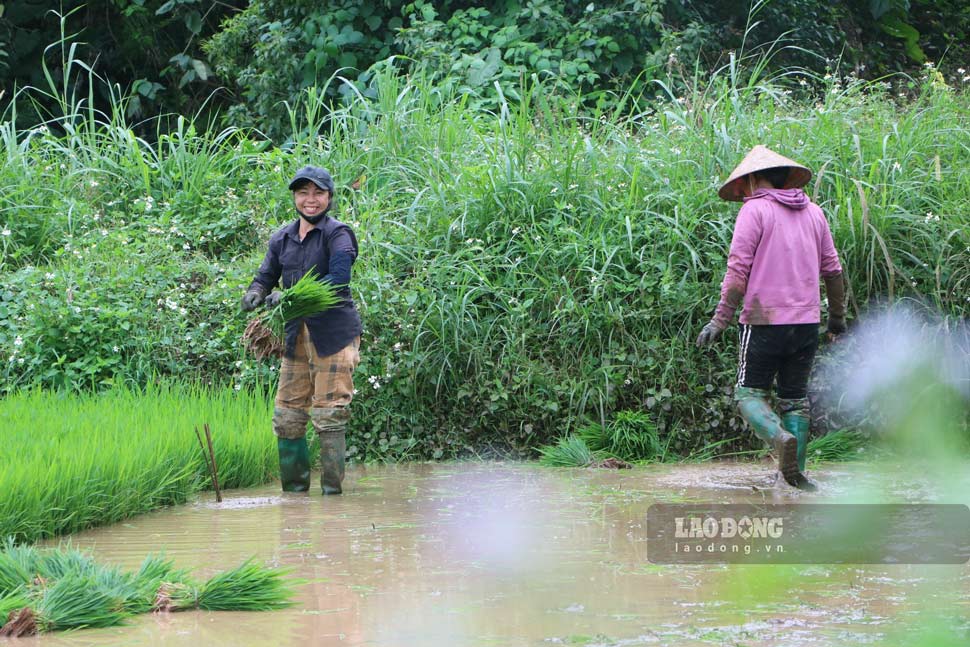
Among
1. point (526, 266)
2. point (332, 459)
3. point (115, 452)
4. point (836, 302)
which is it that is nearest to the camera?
point (115, 452)

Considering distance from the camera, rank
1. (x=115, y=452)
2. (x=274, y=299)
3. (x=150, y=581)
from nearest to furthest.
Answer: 1. (x=150, y=581)
2. (x=115, y=452)
3. (x=274, y=299)

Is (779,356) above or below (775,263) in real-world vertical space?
below

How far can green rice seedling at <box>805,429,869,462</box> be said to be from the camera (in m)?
7.79

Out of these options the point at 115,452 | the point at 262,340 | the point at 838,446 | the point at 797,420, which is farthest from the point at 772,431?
the point at 115,452

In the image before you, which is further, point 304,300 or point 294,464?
point 294,464

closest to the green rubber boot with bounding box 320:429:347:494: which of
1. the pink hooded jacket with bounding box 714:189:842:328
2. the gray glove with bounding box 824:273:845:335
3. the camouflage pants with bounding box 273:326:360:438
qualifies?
the camouflage pants with bounding box 273:326:360:438

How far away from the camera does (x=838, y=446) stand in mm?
7852

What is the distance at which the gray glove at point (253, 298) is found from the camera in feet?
21.0

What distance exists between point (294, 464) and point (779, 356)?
2.88m

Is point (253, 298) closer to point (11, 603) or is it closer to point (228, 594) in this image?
point (228, 594)

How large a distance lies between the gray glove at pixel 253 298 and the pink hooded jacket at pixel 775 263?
8.68ft

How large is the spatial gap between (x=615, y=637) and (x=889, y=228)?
5.58 meters

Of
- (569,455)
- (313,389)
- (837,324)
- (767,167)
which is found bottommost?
(569,455)

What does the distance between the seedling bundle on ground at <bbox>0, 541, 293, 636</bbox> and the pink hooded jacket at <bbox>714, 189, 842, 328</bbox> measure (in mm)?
3328
